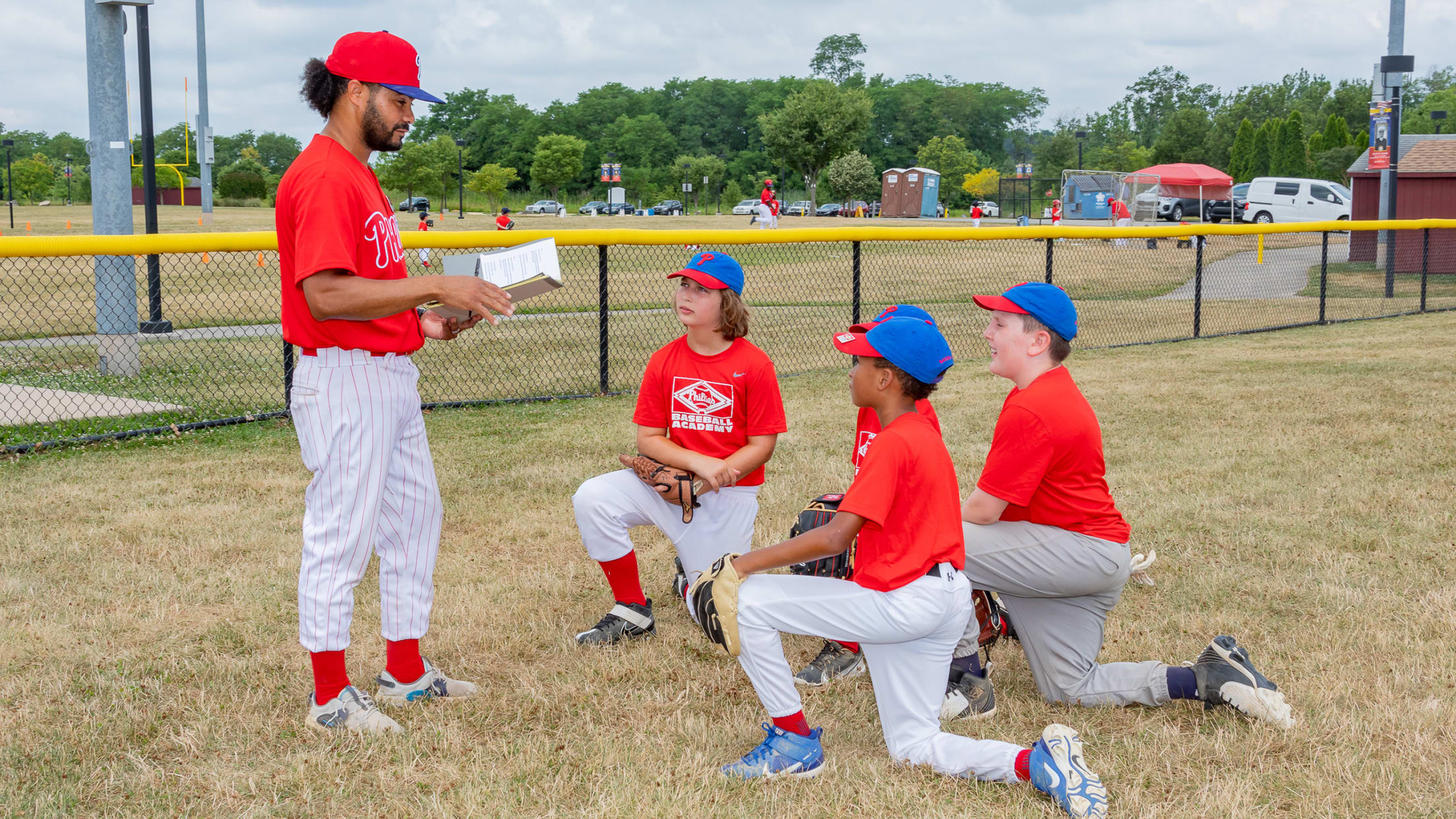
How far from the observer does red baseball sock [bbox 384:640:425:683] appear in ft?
12.2

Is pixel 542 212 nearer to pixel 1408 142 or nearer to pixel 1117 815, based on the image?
pixel 1408 142

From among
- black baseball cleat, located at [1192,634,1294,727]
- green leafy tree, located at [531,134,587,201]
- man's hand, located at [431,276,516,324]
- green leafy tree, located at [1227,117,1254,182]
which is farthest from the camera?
green leafy tree, located at [531,134,587,201]

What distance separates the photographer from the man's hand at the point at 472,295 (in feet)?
10.4

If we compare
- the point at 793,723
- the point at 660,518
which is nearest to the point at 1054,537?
the point at 793,723

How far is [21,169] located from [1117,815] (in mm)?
76625

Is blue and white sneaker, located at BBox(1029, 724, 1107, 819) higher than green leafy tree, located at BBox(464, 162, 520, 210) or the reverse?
the reverse

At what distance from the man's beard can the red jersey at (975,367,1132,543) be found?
2.00m

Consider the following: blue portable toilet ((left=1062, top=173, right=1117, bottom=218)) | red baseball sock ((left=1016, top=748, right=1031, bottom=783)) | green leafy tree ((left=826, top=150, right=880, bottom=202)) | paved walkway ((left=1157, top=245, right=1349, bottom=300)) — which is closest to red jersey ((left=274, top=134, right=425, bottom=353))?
red baseball sock ((left=1016, top=748, right=1031, bottom=783))

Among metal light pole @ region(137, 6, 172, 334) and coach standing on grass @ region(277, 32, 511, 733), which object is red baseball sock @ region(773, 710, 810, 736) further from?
metal light pole @ region(137, 6, 172, 334)

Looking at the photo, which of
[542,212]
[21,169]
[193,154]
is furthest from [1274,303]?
[193,154]

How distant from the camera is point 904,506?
3164mm

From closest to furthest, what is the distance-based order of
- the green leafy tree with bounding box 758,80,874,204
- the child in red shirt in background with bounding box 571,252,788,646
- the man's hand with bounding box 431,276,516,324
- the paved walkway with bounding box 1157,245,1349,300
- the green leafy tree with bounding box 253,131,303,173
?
the man's hand with bounding box 431,276,516,324
the child in red shirt in background with bounding box 571,252,788,646
the paved walkway with bounding box 1157,245,1349,300
the green leafy tree with bounding box 758,80,874,204
the green leafy tree with bounding box 253,131,303,173

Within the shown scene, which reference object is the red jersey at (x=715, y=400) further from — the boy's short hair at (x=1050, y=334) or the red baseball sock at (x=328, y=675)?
the red baseball sock at (x=328, y=675)

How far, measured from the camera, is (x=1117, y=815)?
299cm
